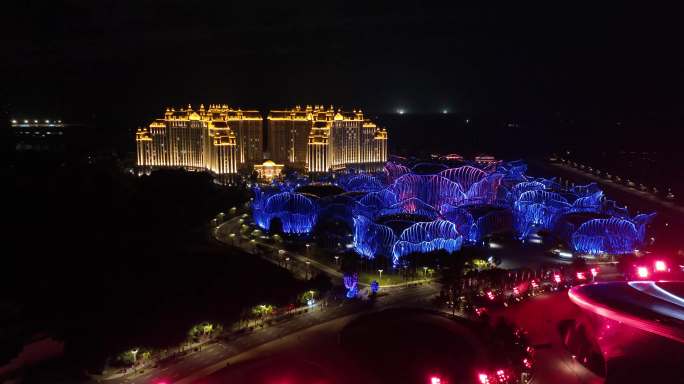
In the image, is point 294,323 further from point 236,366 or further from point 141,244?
point 141,244

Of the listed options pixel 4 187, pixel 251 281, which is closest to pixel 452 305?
pixel 251 281

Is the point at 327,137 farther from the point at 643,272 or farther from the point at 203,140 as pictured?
the point at 643,272

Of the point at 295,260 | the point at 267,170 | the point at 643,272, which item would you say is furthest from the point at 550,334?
the point at 267,170

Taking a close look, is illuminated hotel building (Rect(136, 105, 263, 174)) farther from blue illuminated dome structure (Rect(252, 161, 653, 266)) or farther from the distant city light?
the distant city light

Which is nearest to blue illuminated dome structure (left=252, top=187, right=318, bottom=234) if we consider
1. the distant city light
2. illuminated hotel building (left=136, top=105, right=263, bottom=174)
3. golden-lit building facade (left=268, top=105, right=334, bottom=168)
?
the distant city light

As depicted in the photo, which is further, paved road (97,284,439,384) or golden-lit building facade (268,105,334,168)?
golden-lit building facade (268,105,334,168)
